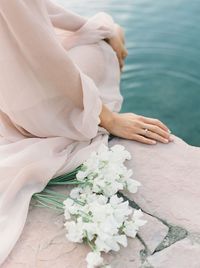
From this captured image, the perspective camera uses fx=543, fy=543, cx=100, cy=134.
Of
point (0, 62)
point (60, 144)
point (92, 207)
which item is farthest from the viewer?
point (60, 144)

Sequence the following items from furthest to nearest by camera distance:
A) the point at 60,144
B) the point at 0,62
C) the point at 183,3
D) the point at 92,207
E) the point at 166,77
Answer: the point at 183,3 < the point at 166,77 < the point at 60,144 < the point at 0,62 < the point at 92,207

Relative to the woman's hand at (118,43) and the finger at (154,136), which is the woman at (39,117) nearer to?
the finger at (154,136)

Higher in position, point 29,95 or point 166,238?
point 29,95

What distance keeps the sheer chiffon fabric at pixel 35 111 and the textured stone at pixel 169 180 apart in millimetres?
190

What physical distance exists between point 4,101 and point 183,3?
2.38 meters

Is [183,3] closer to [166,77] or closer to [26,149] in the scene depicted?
[166,77]

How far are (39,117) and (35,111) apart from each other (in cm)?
3

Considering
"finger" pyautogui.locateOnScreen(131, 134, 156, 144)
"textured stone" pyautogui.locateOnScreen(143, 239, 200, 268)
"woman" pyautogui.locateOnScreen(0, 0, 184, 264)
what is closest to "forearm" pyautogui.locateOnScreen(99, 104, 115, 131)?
"woman" pyautogui.locateOnScreen(0, 0, 184, 264)

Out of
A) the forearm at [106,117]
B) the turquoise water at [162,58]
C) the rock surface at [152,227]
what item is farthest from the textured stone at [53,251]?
the turquoise water at [162,58]

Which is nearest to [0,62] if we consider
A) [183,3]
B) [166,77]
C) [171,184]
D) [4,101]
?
[4,101]

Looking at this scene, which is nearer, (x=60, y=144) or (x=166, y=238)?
(x=166, y=238)

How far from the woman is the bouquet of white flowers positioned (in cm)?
9

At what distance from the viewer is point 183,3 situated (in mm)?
4039

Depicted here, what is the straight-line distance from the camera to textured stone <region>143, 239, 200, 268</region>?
5.76ft
